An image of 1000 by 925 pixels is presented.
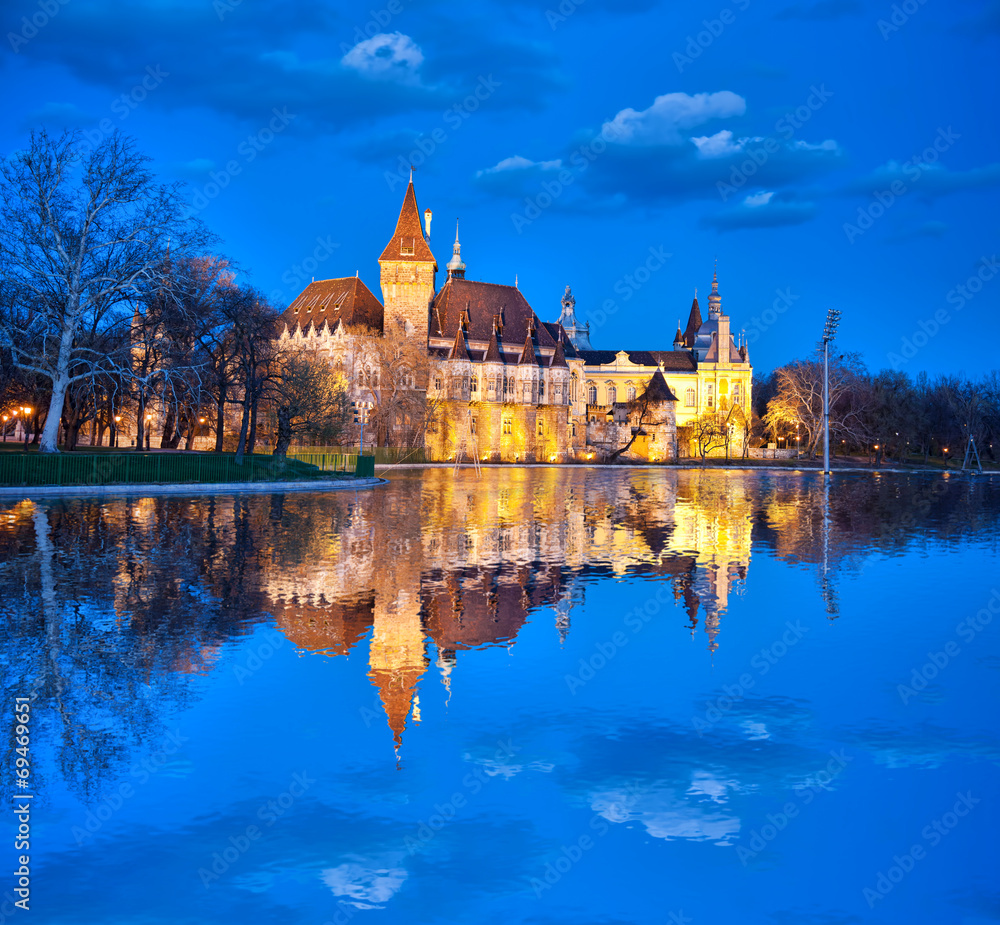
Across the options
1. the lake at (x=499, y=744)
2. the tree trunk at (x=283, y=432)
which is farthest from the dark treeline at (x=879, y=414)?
the lake at (x=499, y=744)

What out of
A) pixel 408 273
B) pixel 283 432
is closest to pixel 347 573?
pixel 283 432

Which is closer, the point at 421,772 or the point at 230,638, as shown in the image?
the point at 421,772

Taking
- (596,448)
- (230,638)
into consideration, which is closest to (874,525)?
(230,638)

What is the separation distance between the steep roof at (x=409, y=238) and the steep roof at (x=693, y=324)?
6558 cm

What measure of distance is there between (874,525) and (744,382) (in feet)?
336

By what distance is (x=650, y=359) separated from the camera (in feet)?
413

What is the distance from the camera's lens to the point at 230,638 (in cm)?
1035

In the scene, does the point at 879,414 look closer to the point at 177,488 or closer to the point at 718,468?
the point at 718,468

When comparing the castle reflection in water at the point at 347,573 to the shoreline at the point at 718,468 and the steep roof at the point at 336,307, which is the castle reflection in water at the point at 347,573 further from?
the steep roof at the point at 336,307

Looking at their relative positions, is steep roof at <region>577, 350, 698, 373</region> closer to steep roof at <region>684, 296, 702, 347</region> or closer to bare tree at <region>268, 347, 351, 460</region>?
steep roof at <region>684, 296, 702, 347</region>

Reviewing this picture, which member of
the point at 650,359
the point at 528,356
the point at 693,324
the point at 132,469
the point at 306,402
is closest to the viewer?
the point at 132,469

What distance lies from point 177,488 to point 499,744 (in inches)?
1204

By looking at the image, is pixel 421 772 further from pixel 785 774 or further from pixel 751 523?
pixel 751 523

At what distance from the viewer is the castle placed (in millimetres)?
85875
